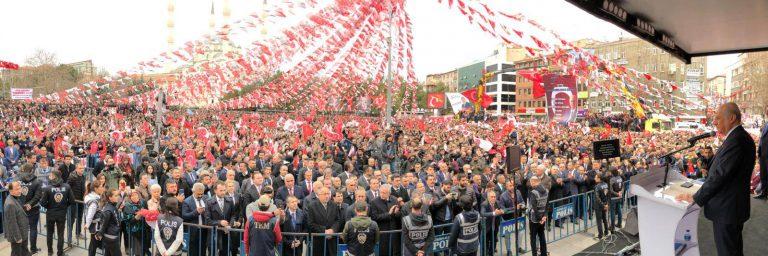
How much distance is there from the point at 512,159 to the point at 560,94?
13711mm

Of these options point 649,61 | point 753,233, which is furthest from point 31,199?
point 649,61

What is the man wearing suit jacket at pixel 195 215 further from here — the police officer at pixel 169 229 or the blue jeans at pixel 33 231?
the blue jeans at pixel 33 231

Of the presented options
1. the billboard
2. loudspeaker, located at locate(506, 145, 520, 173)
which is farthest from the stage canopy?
the billboard

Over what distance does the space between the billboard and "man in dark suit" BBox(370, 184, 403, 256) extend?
14.0 metres

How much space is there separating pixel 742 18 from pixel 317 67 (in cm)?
2010

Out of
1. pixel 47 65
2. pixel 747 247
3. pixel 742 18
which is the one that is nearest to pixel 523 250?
pixel 747 247

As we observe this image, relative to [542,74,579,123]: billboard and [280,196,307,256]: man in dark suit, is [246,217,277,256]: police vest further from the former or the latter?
[542,74,579,123]: billboard

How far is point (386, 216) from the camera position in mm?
8227

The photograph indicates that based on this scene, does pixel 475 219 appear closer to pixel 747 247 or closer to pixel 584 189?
pixel 747 247

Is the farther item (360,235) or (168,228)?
(168,228)

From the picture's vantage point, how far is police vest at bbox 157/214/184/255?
22.8 ft

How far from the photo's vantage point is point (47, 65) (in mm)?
62812

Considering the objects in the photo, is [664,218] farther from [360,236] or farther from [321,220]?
Answer: [321,220]

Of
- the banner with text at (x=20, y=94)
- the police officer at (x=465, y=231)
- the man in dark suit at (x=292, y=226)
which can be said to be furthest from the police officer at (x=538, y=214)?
A: the banner with text at (x=20, y=94)
